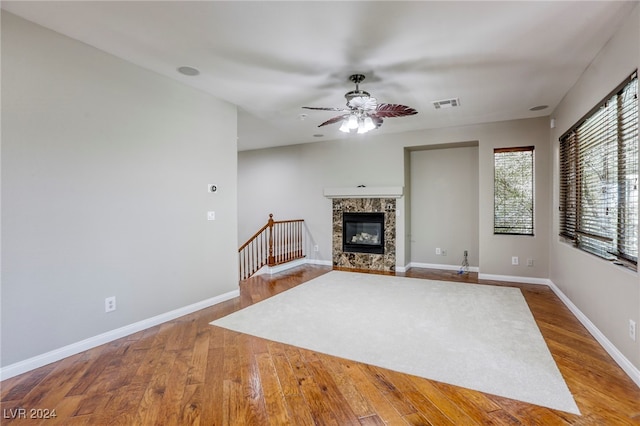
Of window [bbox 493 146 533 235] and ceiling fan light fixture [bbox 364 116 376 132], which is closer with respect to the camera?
ceiling fan light fixture [bbox 364 116 376 132]

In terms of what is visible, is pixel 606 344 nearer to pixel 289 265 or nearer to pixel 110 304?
pixel 110 304

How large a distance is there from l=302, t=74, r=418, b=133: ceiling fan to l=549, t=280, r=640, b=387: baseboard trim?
2522 millimetres

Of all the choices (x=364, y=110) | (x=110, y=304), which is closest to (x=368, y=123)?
(x=364, y=110)

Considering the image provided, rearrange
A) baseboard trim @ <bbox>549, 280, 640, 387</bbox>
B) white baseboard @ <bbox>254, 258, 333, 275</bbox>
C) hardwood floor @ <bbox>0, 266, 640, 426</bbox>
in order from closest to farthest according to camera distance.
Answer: hardwood floor @ <bbox>0, 266, 640, 426</bbox>
baseboard trim @ <bbox>549, 280, 640, 387</bbox>
white baseboard @ <bbox>254, 258, 333, 275</bbox>

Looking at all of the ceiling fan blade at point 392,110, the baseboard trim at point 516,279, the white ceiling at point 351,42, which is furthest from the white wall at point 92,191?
the baseboard trim at point 516,279

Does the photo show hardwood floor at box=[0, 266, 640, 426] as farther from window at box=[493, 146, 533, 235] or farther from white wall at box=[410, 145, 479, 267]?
white wall at box=[410, 145, 479, 267]

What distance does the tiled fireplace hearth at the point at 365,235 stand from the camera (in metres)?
5.98

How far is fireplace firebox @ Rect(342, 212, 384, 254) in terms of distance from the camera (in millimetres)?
6113

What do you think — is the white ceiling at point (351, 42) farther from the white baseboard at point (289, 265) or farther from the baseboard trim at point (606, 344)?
the white baseboard at point (289, 265)

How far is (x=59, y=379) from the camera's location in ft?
7.40

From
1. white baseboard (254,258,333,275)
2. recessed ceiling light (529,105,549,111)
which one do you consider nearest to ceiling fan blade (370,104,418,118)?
recessed ceiling light (529,105,549,111)

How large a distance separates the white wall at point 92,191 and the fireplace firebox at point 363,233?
122 inches

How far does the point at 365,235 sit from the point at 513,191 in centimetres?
266

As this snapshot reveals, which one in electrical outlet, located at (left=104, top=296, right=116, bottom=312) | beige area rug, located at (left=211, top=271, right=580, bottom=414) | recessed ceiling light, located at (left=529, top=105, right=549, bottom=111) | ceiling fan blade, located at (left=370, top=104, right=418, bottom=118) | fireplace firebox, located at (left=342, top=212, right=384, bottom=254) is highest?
recessed ceiling light, located at (left=529, top=105, right=549, bottom=111)
